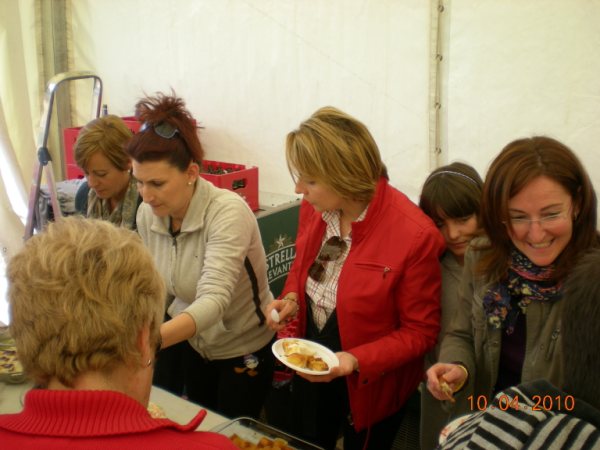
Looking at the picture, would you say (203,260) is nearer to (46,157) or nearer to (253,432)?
(253,432)

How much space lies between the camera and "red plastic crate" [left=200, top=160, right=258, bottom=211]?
3.44 meters

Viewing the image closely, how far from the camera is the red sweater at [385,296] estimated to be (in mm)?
1820

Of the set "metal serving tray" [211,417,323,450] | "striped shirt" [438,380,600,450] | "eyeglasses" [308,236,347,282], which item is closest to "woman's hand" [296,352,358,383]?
"metal serving tray" [211,417,323,450]

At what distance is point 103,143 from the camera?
2.47m

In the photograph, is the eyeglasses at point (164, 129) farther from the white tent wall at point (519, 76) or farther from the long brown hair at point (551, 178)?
the white tent wall at point (519, 76)

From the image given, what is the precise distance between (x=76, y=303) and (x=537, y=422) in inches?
31.0

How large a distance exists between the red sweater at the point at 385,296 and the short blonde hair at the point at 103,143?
1.16 metres

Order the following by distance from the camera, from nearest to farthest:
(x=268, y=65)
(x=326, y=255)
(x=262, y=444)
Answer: (x=262, y=444) → (x=326, y=255) → (x=268, y=65)

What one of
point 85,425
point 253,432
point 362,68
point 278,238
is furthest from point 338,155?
point 362,68

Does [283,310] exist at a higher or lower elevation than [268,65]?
lower

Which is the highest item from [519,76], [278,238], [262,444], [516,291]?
[519,76]

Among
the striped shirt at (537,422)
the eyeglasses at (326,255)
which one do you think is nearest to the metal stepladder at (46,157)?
the eyeglasses at (326,255)

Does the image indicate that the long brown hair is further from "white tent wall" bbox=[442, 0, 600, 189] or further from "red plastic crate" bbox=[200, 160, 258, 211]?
"red plastic crate" bbox=[200, 160, 258, 211]

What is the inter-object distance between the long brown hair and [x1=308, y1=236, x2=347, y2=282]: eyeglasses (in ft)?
1.89
